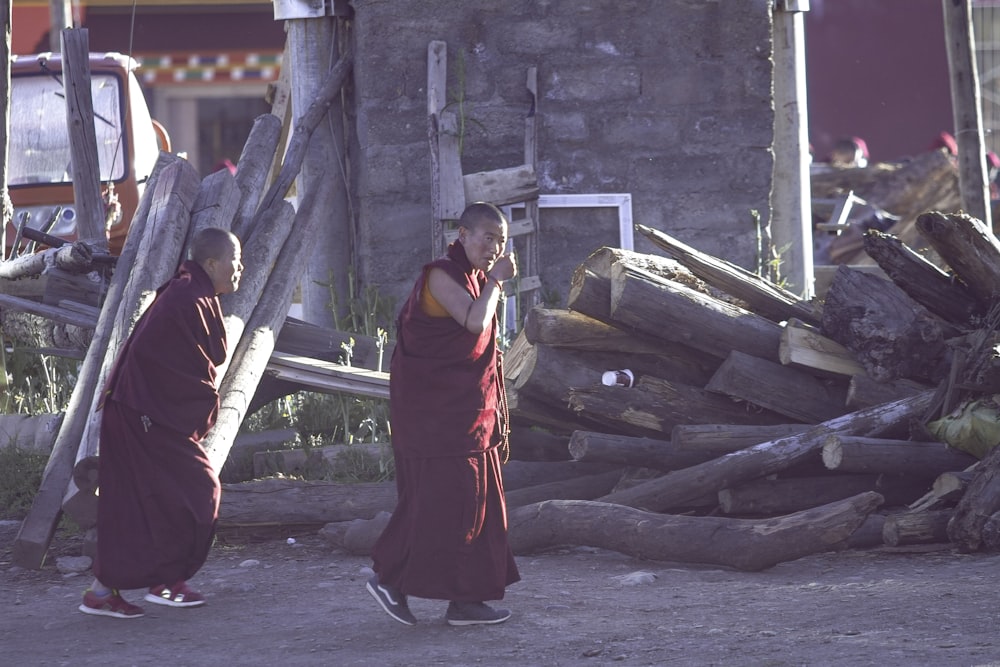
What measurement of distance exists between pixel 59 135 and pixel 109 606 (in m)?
7.25

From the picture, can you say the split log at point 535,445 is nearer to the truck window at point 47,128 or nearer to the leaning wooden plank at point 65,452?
the leaning wooden plank at point 65,452

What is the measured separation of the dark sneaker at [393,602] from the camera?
188 inches

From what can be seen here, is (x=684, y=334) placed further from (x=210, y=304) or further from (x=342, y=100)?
(x=342, y=100)

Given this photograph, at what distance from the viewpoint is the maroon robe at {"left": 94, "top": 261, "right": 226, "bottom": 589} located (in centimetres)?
494

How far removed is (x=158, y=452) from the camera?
4.99 metres

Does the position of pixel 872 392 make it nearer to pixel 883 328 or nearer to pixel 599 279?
pixel 883 328

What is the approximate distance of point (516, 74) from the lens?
28.5 ft

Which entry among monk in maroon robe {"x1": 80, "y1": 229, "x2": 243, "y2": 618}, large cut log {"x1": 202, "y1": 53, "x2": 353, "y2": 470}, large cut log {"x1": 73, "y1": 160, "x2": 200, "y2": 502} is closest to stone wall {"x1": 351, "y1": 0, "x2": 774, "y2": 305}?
large cut log {"x1": 202, "y1": 53, "x2": 353, "y2": 470}

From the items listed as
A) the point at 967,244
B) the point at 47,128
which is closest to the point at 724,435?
the point at 967,244

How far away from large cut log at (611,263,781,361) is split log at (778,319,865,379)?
0.13 m

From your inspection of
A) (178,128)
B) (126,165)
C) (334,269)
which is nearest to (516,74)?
(334,269)

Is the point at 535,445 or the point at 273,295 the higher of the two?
the point at 273,295

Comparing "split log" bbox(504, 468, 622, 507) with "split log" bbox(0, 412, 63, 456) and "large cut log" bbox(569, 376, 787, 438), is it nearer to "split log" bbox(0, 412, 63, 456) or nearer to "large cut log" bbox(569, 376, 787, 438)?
"large cut log" bbox(569, 376, 787, 438)

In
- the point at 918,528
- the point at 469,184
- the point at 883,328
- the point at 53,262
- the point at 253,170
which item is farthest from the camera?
the point at 469,184
